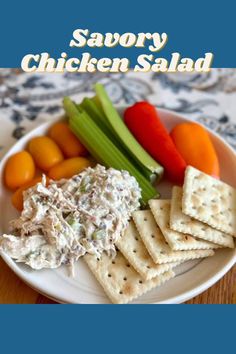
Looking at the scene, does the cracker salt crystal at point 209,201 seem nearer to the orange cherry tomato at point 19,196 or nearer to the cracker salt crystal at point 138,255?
the cracker salt crystal at point 138,255

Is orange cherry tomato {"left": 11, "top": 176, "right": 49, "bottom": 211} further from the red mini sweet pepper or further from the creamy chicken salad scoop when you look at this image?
the red mini sweet pepper

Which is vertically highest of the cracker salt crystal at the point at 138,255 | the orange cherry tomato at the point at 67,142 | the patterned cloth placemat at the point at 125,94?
the patterned cloth placemat at the point at 125,94

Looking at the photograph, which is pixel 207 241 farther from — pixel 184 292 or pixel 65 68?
pixel 65 68

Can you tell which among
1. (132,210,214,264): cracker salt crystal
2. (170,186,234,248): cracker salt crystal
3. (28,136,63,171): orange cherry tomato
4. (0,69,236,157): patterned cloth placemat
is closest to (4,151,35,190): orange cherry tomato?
(28,136,63,171): orange cherry tomato

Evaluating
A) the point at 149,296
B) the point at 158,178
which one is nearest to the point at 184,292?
the point at 149,296

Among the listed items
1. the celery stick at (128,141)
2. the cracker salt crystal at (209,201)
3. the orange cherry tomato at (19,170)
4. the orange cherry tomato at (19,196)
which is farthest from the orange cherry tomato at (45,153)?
the cracker salt crystal at (209,201)
